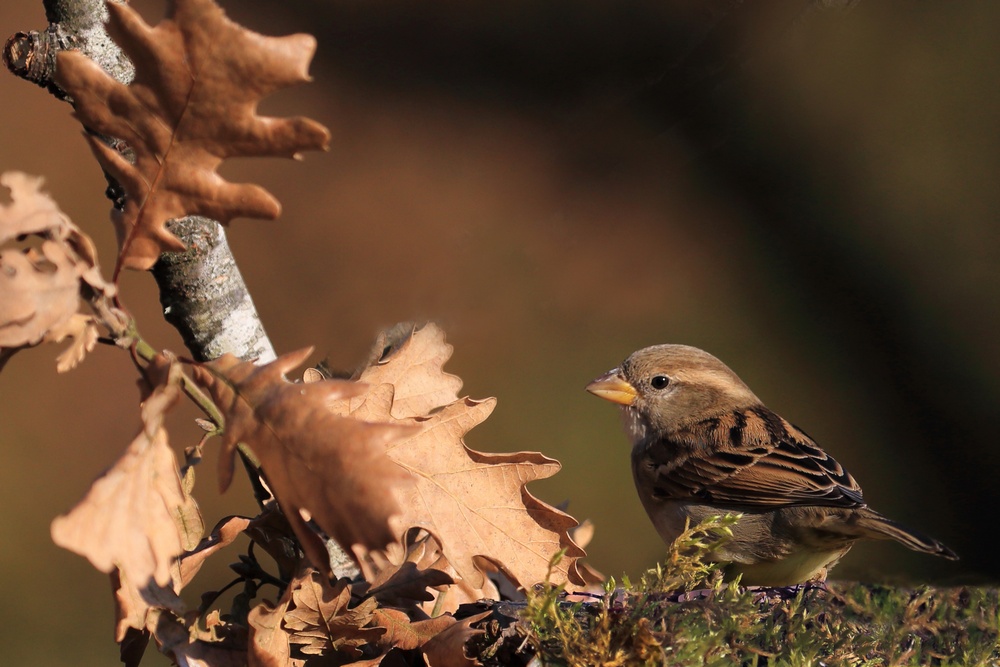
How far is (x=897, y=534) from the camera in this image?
1.15 metres

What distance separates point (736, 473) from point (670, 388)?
20cm

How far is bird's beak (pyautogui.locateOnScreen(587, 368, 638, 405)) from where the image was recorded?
156cm

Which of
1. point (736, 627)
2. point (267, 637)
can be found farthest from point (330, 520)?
point (736, 627)

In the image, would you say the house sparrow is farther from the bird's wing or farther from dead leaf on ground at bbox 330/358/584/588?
dead leaf on ground at bbox 330/358/584/588

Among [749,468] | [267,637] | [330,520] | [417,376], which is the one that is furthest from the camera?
[749,468]

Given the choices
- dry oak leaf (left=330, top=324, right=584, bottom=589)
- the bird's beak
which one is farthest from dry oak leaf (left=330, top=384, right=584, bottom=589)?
the bird's beak

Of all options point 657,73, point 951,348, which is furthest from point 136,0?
point 951,348

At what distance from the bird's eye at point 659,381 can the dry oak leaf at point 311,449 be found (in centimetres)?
105

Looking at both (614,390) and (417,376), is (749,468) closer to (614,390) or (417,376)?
(614,390)

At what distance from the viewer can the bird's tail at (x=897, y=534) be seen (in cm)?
107

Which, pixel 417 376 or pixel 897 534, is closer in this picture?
pixel 417 376

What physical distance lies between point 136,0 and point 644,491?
1554 mm

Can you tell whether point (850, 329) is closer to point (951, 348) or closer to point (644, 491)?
point (951, 348)

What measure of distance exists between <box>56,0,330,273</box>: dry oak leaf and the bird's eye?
1.05 metres
